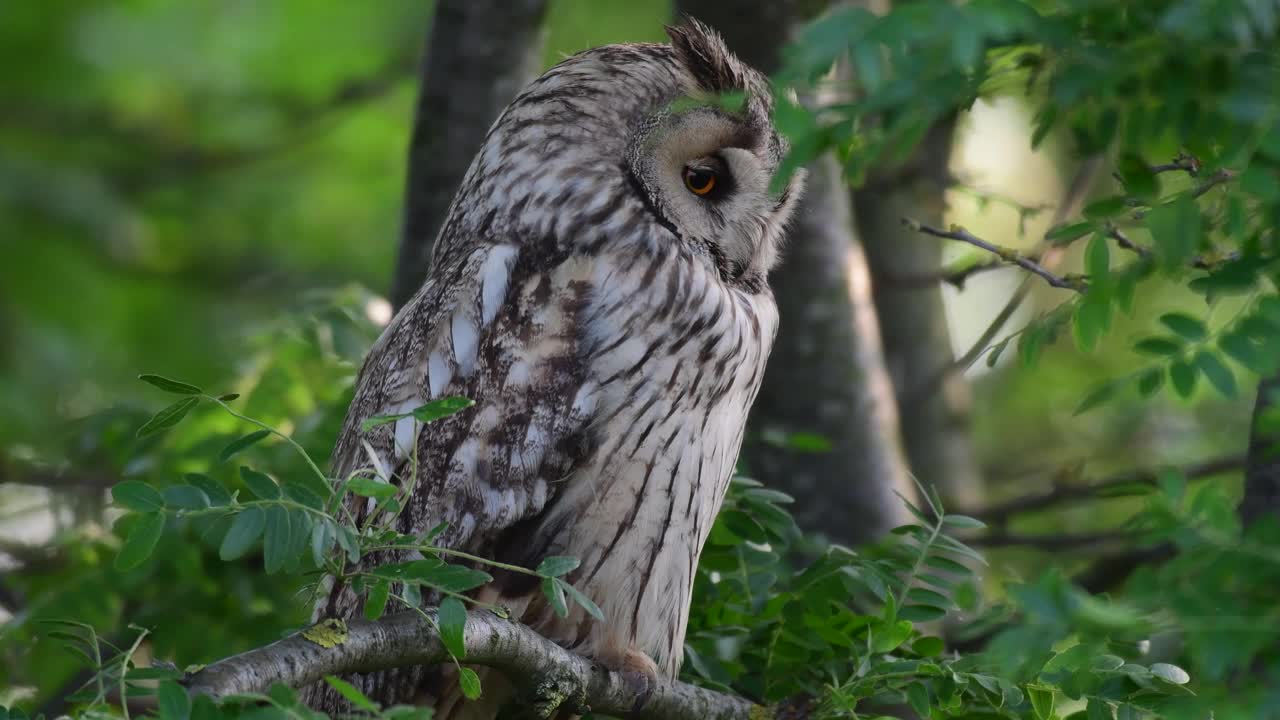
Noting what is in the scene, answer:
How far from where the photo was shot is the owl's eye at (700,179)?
2230mm

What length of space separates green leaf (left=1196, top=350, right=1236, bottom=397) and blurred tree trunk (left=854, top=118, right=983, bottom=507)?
2338 millimetres

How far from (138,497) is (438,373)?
691 mm

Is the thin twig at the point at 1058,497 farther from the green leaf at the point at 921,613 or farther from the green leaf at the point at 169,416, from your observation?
the green leaf at the point at 169,416

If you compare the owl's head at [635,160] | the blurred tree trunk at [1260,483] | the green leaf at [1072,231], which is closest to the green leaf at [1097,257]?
the green leaf at [1072,231]

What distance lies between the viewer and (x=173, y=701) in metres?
1.18

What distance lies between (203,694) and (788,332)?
2083 mm

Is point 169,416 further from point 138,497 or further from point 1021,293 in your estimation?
point 1021,293

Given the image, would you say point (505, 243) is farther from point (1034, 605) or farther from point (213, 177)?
point (213, 177)

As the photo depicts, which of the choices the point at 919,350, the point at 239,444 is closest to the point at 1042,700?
the point at 239,444

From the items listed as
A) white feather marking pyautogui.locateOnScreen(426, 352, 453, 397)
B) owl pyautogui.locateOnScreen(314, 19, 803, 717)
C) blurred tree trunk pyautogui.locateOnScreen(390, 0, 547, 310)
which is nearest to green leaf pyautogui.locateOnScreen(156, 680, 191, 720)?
owl pyautogui.locateOnScreen(314, 19, 803, 717)

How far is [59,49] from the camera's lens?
3.61 m

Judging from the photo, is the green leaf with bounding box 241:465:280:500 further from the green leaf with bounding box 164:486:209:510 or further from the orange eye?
the orange eye

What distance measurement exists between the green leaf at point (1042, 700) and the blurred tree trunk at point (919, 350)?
6.00 feet

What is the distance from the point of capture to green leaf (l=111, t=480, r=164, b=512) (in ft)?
4.42
